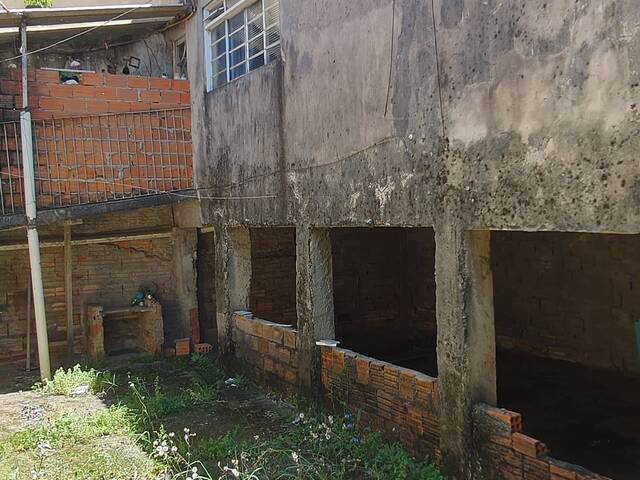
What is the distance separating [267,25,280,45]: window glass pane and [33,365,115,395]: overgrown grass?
4.68 metres

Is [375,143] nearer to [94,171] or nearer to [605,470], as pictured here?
[605,470]

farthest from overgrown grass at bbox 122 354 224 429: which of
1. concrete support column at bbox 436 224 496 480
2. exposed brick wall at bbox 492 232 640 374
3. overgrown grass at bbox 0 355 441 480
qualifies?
exposed brick wall at bbox 492 232 640 374

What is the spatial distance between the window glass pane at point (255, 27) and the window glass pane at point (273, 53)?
37cm

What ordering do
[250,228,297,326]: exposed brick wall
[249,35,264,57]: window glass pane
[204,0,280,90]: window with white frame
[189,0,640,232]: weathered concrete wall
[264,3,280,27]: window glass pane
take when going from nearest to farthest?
[189,0,640,232]: weathered concrete wall, [264,3,280,27]: window glass pane, [204,0,280,90]: window with white frame, [249,35,264,57]: window glass pane, [250,228,297,326]: exposed brick wall

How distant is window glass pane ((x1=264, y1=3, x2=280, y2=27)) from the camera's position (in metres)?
7.08

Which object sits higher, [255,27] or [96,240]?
[255,27]

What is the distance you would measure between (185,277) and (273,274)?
1.50 m

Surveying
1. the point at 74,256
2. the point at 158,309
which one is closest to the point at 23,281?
the point at 74,256

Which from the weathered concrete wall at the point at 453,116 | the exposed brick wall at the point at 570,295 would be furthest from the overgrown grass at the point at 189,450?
the exposed brick wall at the point at 570,295

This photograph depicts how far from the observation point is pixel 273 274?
9.73 meters

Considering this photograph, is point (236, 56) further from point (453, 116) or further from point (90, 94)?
point (453, 116)

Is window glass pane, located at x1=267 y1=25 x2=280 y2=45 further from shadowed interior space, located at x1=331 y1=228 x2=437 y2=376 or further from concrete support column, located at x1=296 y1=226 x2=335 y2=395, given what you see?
shadowed interior space, located at x1=331 y1=228 x2=437 y2=376

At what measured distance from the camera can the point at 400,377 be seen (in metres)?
5.36

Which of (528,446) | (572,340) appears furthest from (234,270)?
(528,446)
